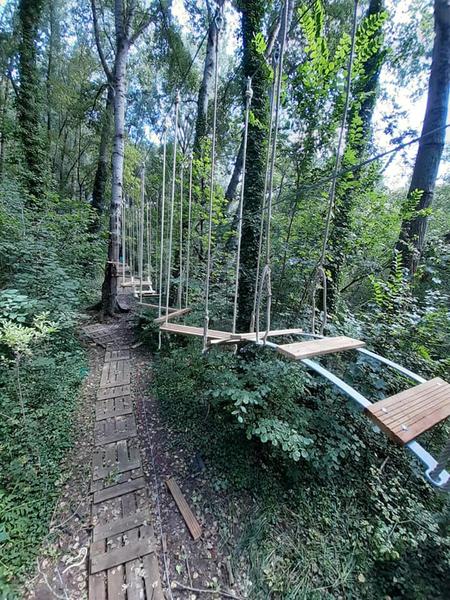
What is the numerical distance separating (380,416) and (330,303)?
6.92 feet

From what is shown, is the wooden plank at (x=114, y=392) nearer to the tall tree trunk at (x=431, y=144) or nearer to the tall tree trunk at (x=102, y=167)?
the tall tree trunk at (x=431, y=144)

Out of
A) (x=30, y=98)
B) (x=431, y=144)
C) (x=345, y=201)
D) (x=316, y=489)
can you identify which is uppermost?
(x=30, y=98)

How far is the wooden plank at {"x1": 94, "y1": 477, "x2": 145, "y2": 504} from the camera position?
1745 millimetres

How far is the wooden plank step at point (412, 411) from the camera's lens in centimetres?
103

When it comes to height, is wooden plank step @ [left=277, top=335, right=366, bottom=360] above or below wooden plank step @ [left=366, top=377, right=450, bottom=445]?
above

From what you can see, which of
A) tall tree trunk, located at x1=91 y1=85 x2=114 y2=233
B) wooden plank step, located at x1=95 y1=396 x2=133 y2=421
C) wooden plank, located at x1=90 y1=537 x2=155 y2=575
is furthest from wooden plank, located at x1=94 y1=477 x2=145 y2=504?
tall tree trunk, located at x1=91 y1=85 x2=114 y2=233

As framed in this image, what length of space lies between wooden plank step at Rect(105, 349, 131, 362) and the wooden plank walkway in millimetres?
1068

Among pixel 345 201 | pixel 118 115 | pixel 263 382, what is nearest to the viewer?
pixel 263 382

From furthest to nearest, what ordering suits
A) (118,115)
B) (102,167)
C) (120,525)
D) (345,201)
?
1. (102,167)
2. (118,115)
3. (345,201)
4. (120,525)

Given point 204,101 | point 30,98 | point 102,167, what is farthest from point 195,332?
point 30,98

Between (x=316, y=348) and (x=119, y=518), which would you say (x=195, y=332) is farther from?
(x=119, y=518)

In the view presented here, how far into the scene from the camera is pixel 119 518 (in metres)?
1.63

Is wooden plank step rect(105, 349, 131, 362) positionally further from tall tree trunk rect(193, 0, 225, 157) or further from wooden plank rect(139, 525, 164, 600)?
tall tree trunk rect(193, 0, 225, 157)

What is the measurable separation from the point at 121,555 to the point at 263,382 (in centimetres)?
137
